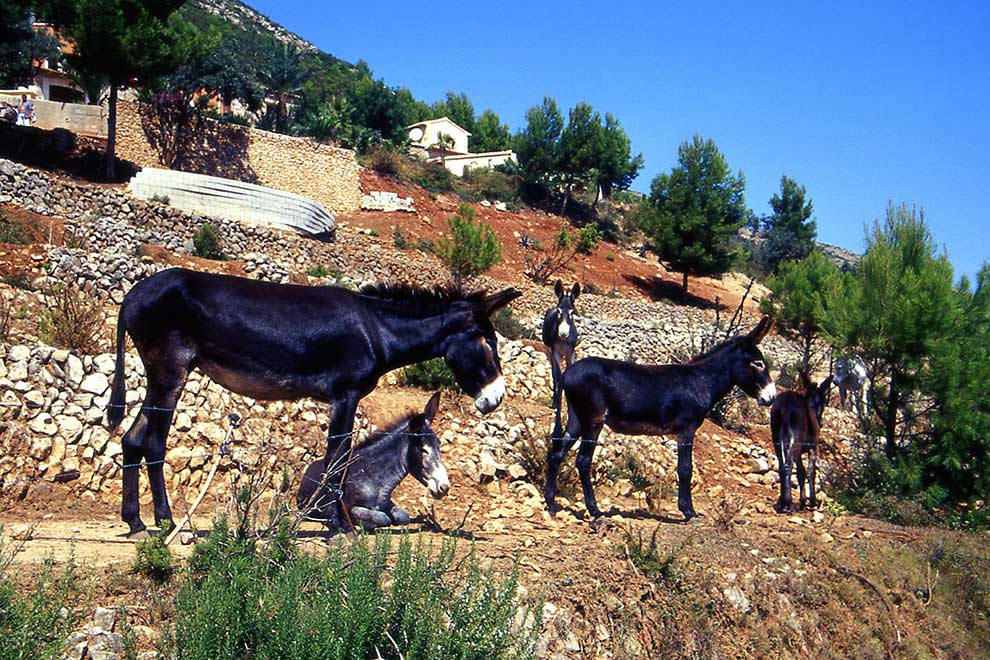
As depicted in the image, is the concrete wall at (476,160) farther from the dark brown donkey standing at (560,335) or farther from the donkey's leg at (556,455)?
the donkey's leg at (556,455)

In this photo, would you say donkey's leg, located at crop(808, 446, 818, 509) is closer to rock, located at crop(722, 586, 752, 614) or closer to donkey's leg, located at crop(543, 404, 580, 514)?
rock, located at crop(722, 586, 752, 614)

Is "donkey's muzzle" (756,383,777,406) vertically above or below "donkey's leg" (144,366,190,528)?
above

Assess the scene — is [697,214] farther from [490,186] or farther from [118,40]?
[118,40]

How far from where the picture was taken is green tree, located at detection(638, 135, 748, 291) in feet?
142

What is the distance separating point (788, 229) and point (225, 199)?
5256cm

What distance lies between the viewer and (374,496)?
7746mm

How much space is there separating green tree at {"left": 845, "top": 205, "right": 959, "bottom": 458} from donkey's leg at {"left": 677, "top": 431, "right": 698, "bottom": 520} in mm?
5173

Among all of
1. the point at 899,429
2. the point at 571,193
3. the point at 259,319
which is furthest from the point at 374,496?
the point at 571,193

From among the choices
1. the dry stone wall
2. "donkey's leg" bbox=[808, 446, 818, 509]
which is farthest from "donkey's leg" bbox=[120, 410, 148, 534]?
"donkey's leg" bbox=[808, 446, 818, 509]

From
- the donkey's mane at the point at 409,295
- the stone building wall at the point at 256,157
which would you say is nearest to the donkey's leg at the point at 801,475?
the donkey's mane at the point at 409,295

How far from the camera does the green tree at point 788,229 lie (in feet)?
199

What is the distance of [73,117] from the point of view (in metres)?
33.5

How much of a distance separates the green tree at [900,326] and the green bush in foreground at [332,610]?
988cm

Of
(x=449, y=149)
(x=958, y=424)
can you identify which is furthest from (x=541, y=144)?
(x=958, y=424)
